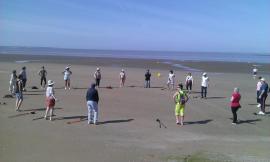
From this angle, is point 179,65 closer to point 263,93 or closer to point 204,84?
point 204,84

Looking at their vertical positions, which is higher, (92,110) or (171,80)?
(171,80)

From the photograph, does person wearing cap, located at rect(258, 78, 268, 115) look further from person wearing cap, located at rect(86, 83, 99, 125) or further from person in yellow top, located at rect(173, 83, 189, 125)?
person wearing cap, located at rect(86, 83, 99, 125)

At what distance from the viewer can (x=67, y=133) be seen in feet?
44.0

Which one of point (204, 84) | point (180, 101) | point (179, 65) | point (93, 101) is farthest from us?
point (179, 65)

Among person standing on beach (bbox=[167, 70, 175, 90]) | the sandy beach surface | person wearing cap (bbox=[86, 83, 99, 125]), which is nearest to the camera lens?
the sandy beach surface

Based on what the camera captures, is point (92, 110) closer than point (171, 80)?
Yes

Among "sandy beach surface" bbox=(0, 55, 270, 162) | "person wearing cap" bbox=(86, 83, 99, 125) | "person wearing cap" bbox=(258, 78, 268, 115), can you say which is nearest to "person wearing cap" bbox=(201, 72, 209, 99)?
"sandy beach surface" bbox=(0, 55, 270, 162)

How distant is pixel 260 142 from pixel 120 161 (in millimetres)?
6107

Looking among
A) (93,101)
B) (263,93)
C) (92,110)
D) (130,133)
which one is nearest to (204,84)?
(263,93)

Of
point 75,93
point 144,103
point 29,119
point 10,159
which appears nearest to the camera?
point 10,159

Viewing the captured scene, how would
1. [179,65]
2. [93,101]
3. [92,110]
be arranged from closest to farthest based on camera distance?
[93,101] < [92,110] < [179,65]

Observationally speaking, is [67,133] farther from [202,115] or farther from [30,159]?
[202,115]

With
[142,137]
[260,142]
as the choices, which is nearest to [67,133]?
[142,137]

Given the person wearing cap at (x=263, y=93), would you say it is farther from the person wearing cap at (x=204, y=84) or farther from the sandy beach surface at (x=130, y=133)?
the person wearing cap at (x=204, y=84)
